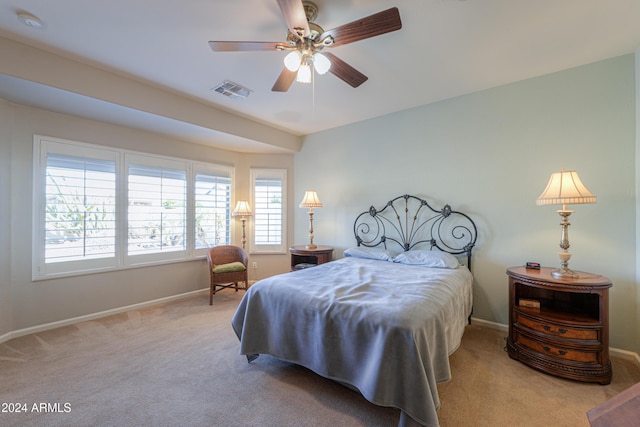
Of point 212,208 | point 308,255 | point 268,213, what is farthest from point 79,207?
point 308,255

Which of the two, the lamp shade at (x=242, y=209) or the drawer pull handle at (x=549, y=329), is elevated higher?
the lamp shade at (x=242, y=209)

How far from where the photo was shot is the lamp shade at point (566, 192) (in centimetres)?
218

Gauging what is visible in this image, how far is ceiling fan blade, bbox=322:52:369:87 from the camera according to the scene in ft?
6.81

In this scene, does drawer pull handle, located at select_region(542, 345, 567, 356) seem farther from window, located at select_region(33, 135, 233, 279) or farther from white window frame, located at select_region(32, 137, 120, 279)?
white window frame, located at select_region(32, 137, 120, 279)

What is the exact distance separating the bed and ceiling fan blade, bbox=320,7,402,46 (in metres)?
1.81

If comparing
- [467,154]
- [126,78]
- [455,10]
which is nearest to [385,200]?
[467,154]

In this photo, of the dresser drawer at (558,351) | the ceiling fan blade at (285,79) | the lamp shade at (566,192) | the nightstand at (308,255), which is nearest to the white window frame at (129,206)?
the nightstand at (308,255)

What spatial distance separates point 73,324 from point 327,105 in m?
4.20

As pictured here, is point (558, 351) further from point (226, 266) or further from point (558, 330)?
point (226, 266)

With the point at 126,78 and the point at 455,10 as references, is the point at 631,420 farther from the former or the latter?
the point at 126,78

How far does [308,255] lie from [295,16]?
3044 mm

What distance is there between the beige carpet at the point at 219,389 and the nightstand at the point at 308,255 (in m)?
1.54

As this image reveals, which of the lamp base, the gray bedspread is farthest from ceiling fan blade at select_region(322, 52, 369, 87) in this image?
the lamp base

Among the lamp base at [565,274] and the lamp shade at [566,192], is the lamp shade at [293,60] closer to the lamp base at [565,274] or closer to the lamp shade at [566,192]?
the lamp shade at [566,192]
